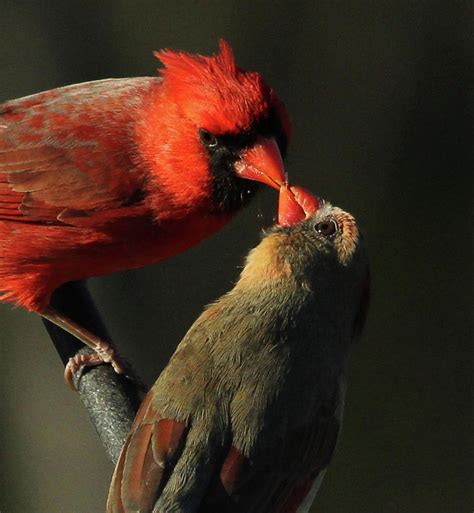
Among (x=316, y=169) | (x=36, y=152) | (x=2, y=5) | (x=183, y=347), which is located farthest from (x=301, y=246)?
(x=2, y=5)

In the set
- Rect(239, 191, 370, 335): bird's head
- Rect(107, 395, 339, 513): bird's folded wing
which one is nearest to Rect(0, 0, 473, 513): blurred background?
Rect(239, 191, 370, 335): bird's head

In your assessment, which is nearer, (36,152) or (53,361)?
(36,152)

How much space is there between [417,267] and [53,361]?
1.88 meters

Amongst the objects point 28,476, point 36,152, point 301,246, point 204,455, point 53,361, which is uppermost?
point 36,152

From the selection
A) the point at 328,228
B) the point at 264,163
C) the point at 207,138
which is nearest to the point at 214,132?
the point at 207,138

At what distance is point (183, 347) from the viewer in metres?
3.55

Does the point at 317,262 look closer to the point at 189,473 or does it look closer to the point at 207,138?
the point at 207,138

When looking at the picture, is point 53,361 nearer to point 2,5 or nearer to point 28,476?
point 28,476

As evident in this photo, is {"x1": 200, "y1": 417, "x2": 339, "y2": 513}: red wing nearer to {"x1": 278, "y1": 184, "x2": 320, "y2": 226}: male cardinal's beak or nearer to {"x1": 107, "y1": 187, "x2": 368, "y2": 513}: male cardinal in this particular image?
{"x1": 107, "y1": 187, "x2": 368, "y2": 513}: male cardinal

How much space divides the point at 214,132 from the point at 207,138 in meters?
0.04

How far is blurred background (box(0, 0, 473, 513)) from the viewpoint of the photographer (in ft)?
20.3

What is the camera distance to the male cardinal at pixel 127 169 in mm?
3855

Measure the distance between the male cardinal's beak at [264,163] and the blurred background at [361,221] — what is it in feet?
7.40

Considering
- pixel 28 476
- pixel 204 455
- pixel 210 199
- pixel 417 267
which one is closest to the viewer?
pixel 204 455
